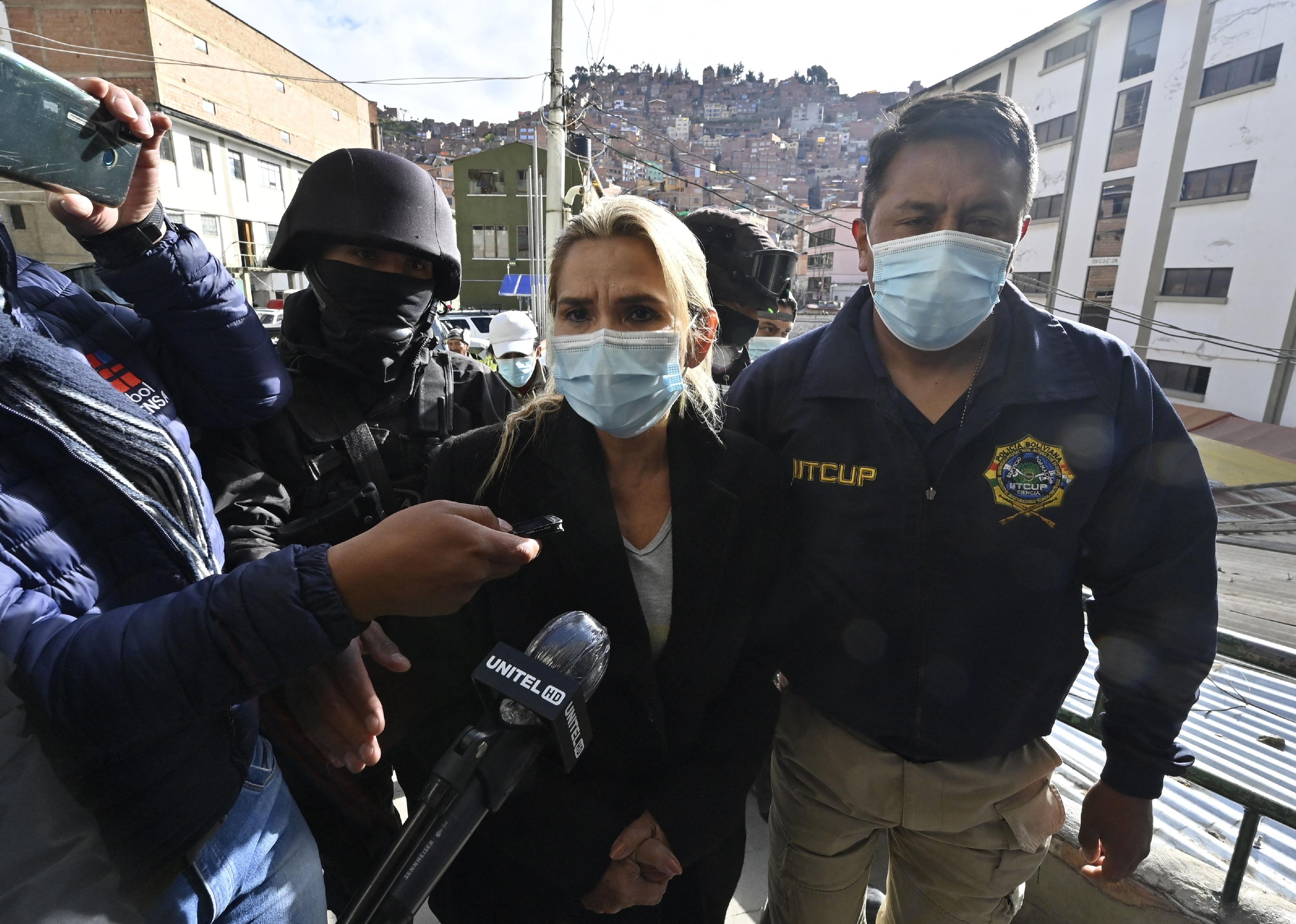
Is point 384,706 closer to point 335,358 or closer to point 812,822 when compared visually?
point 335,358

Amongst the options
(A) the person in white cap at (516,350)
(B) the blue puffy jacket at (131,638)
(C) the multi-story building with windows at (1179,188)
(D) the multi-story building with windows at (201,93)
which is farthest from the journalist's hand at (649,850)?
(D) the multi-story building with windows at (201,93)

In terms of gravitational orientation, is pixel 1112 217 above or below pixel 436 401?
above

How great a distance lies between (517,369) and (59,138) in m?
5.47

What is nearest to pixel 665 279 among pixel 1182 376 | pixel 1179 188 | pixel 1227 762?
pixel 1227 762

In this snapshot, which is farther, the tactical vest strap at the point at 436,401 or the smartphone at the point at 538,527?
the tactical vest strap at the point at 436,401

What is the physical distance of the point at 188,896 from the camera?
108cm

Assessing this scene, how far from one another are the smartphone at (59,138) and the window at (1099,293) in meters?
28.0

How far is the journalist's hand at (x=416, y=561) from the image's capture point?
2.76 ft

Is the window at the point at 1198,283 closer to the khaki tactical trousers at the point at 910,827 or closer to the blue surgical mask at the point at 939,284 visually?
the blue surgical mask at the point at 939,284

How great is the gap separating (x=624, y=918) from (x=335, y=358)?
1.73m

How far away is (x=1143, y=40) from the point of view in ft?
73.6

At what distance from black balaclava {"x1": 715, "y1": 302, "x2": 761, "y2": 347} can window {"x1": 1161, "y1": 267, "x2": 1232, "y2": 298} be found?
2431cm

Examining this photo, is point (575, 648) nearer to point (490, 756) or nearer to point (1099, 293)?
point (490, 756)

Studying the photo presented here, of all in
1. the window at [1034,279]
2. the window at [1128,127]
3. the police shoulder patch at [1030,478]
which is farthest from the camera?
the window at [1034,279]
